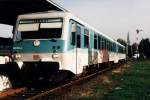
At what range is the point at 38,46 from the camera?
14.3 m

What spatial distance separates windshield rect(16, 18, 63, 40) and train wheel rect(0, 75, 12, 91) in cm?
179

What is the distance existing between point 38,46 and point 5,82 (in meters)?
1.87

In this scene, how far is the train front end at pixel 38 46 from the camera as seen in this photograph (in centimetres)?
1399

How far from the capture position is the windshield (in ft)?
47.8

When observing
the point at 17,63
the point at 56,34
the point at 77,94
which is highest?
the point at 56,34

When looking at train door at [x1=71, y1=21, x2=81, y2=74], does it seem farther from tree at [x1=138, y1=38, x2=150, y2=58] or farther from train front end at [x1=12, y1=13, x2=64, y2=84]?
tree at [x1=138, y1=38, x2=150, y2=58]

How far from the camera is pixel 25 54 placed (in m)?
14.4

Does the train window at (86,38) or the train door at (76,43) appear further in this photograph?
the train window at (86,38)

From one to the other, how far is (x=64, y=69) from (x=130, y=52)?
102 m

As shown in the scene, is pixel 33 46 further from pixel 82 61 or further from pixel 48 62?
pixel 82 61

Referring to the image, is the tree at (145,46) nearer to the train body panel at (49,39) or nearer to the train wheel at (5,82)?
the train body panel at (49,39)

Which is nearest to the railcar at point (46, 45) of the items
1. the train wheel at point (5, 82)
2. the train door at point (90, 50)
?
the train wheel at point (5, 82)

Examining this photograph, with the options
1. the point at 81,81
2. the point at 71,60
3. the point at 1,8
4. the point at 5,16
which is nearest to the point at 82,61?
the point at 81,81

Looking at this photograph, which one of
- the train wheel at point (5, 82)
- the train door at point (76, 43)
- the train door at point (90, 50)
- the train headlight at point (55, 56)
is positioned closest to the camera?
the train wheel at point (5, 82)
